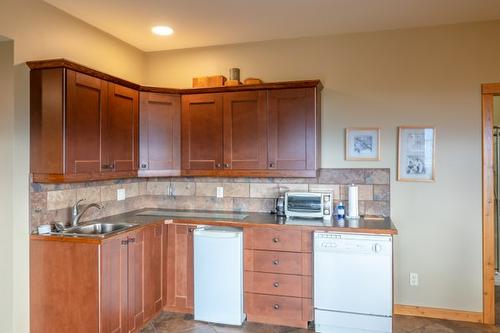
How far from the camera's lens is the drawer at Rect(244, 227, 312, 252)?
9.66 feet

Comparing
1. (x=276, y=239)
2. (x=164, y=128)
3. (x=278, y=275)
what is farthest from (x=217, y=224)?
(x=164, y=128)

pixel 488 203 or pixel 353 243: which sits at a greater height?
pixel 488 203

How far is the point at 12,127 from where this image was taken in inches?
98.8

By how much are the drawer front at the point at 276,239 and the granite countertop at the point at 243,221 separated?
0.17 feet

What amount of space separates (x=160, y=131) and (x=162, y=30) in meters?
0.95

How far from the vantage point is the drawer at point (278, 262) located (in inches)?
116

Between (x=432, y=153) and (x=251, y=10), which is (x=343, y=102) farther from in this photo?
(x=251, y=10)

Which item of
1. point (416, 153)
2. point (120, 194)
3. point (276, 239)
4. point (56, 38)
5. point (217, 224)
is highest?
point (56, 38)

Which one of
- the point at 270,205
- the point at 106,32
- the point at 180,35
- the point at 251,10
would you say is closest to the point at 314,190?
the point at 270,205

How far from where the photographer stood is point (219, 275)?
10.0 feet

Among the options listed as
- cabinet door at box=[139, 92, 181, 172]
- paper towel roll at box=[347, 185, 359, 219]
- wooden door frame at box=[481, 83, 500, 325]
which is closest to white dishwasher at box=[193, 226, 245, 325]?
cabinet door at box=[139, 92, 181, 172]

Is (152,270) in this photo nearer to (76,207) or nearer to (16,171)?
(76,207)

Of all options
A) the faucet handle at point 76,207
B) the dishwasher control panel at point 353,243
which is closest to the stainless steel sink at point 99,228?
the faucet handle at point 76,207

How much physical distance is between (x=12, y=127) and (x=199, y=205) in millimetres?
1887
